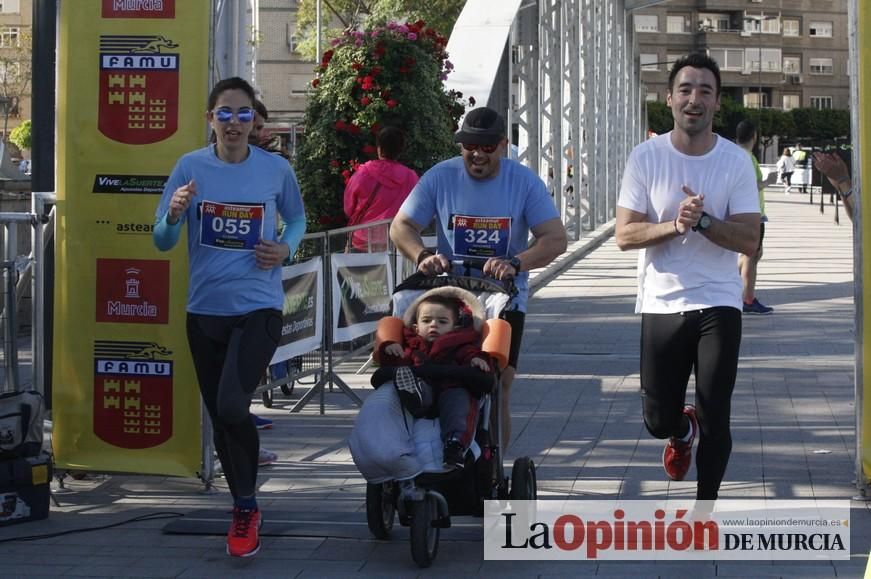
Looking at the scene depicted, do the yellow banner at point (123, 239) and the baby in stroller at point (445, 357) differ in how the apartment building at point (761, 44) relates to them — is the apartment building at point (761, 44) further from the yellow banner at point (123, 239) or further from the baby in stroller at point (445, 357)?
the baby in stroller at point (445, 357)

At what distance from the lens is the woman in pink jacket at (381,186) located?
12.3m

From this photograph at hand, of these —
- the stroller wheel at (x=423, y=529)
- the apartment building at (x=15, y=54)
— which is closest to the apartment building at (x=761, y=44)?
the apartment building at (x=15, y=54)

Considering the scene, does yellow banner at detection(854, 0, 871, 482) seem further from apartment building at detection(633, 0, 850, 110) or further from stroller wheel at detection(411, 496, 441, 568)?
apartment building at detection(633, 0, 850, 110)

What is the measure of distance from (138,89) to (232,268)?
152cm

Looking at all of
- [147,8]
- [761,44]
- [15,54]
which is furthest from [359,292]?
[761,44]

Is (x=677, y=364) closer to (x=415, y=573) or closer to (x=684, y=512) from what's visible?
(x=684, y=512)

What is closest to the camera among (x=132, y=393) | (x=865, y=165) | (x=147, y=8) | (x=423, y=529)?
(x=423, y=529)

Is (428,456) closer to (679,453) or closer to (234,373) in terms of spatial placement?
(234,373)

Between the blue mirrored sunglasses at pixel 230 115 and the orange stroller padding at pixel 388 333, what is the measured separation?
1051 millimetres

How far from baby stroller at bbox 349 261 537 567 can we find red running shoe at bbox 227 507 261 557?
49cm

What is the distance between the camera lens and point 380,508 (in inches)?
263

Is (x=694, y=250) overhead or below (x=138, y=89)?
below

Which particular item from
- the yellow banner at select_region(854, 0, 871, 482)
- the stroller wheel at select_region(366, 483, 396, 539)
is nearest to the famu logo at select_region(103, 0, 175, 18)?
the stroller wheel at select_region(366, 483, 396, 539)

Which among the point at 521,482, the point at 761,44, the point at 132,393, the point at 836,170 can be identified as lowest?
the point at 521,482
